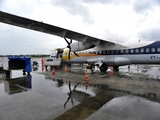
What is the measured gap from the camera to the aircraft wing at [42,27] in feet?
27.1

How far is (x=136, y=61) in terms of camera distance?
12234 millimetres

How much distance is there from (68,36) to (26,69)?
495cm

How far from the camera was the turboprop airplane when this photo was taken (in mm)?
9289

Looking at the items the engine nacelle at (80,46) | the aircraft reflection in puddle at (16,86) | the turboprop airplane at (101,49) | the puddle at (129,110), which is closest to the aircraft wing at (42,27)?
the turboprop airplane at (101,49)

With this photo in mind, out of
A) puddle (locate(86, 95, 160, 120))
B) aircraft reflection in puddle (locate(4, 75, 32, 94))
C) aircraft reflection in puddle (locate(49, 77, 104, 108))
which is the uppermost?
aircraft reflection in puddle (locate(4, 75, 32, 94))

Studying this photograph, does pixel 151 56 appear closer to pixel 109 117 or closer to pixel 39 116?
pixel 109 117

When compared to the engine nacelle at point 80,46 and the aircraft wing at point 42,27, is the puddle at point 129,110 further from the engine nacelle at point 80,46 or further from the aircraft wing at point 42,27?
the engine nacelle at point 80,46

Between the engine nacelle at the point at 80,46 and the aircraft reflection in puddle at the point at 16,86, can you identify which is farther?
the engine nacelle at the point at 80,46

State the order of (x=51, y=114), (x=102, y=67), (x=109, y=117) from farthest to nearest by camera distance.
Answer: (x=102, y=67), (x=51, y=114), (x=109, y=117)

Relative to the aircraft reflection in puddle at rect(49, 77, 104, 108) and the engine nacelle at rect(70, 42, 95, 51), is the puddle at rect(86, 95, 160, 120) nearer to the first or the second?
the aircraft reflection in puddle at rect(49, 77, 104, 108)

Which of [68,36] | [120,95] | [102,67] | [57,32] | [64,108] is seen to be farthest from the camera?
[102,67]

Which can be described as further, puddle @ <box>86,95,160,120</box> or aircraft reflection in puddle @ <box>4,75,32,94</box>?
aircraft reflection in puddle @ <box>4,75,32,94</box>

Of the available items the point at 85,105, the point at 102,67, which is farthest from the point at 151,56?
the point at 85,105

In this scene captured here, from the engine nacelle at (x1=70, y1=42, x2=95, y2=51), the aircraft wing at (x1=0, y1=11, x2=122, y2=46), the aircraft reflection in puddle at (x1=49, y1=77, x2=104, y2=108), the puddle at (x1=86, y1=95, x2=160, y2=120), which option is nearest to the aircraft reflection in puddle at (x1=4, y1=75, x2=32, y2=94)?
the aircraft reflection in puddle at (x1=49, y1=77, x2=104, y2=108)
